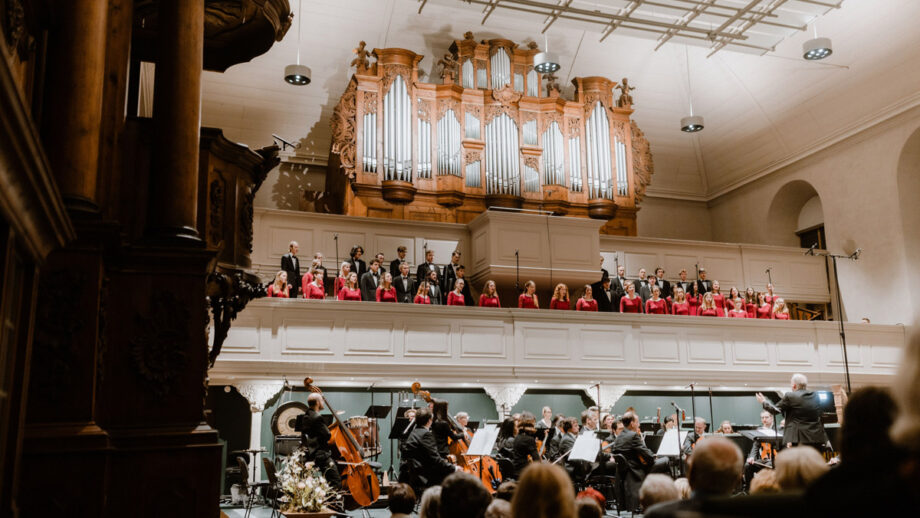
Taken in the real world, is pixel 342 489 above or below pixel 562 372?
below

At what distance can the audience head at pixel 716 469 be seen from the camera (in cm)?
273

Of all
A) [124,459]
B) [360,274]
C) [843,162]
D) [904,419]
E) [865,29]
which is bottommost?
[124,459]

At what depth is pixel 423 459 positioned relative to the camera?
25.1 feet

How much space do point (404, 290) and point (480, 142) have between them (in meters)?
4.73

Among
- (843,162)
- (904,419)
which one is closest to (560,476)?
(904,419)

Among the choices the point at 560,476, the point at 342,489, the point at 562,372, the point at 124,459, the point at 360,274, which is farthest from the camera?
the point at 360,274

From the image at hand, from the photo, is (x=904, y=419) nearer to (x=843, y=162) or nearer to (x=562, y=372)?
(x=562, y=372)

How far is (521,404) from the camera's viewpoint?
44.7 feet

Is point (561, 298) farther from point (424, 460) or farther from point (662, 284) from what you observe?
point (424, 460)

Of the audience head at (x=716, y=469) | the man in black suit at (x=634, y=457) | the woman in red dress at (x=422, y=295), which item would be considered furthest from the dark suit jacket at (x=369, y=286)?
the audience head at (x=716, y=469)

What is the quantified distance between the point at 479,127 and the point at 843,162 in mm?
8177

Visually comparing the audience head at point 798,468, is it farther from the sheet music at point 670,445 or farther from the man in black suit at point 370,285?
the man in black suit at point 370,285

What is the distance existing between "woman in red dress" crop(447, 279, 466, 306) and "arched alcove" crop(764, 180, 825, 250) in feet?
31.8

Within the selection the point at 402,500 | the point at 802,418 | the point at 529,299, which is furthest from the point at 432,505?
the point at 529,299
